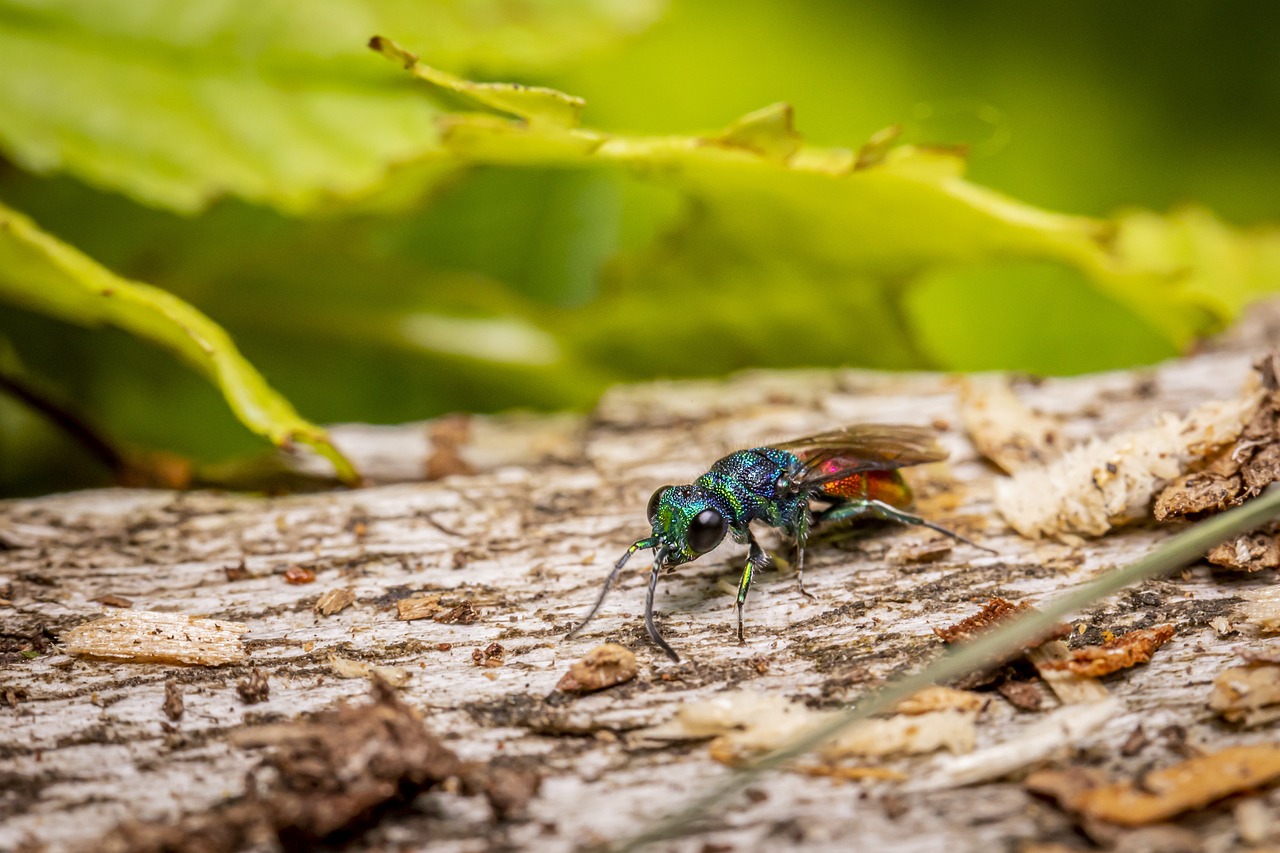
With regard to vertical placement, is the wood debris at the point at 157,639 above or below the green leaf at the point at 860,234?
below

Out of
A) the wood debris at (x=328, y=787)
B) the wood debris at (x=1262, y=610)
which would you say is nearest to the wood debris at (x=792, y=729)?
the wood debris at (x=328, y=787)

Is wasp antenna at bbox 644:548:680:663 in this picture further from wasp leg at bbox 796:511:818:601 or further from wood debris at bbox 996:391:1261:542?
wood debris at bbox 996:391:1261:542

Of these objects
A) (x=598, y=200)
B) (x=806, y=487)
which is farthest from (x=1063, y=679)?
(x=598, y=200)

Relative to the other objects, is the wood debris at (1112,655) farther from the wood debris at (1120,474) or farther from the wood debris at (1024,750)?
the wood debris at (1120,474)

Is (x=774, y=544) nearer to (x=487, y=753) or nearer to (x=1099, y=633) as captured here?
(x=1099, y=633)

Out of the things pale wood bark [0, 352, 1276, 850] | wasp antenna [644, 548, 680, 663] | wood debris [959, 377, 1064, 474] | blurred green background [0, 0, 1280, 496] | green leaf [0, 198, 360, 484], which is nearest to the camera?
pale wood bark [0, 352, 1276, 850]

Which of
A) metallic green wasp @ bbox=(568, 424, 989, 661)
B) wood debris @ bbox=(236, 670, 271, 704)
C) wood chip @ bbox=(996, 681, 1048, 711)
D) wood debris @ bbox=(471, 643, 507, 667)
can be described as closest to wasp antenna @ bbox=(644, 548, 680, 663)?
metallic green wasp @ bbox=(568, 424, 989, 661)
